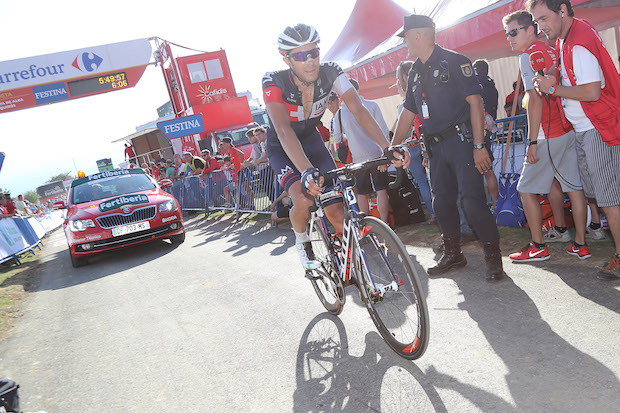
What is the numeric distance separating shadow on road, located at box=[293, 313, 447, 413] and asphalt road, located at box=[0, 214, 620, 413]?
0.03 ft

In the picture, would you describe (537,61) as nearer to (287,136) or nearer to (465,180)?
(465,180)

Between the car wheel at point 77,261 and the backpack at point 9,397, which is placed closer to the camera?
the backpack at point 9,397

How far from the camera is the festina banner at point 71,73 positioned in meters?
20.8

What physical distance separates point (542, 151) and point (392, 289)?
7.17ft

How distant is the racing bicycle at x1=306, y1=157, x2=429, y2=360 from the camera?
2.88m

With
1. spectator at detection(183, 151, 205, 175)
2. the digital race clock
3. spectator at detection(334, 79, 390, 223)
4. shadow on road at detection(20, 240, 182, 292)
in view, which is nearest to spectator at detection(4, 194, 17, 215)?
spectator at detection(183, 151, 205, 175)

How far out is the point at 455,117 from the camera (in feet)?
13.7

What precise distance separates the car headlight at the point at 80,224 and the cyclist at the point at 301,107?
632cm

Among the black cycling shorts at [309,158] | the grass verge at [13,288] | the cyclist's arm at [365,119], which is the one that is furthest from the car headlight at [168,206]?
the cyclist's arm at [365,119]

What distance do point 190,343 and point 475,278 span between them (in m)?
2.61

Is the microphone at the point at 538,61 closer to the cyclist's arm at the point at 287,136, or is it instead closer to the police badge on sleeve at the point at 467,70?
the police badge on sleeve at the point at 467,70

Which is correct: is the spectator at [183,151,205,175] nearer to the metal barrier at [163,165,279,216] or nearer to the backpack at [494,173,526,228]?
the metal barrier at [163,165,279,216]

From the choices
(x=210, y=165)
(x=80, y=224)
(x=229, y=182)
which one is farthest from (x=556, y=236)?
(x=210, y=165)

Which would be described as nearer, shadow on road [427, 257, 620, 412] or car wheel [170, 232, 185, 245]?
shadow on road [427, 257, 620, 412]
